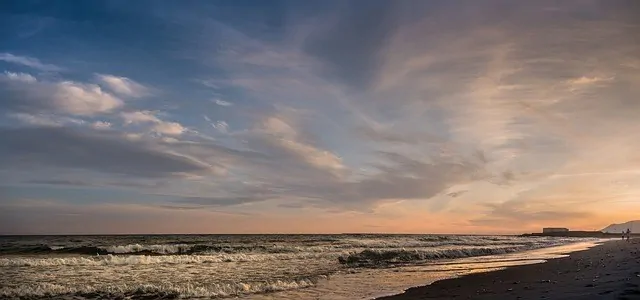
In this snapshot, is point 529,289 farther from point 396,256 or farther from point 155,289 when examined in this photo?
point 396,256

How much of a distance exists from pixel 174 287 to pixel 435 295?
924cm

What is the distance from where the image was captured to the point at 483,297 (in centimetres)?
1302

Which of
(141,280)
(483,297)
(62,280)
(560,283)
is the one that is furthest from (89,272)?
(560,283)

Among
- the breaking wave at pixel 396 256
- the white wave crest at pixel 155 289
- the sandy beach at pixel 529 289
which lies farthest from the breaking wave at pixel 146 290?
the breaking wave at pixel 396 256

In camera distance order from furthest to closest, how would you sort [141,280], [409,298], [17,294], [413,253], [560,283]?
1. [413,253]
2. [141,280]
3. [17,294]
4. [560,283]
5. [409,298]

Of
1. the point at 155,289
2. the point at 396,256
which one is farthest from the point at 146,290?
the point at 396,256

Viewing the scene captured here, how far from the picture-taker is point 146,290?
16.2 metres

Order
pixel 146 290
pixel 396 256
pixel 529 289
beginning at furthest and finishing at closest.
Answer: pixel 396 256
pixel 146 290
pixel 529 289

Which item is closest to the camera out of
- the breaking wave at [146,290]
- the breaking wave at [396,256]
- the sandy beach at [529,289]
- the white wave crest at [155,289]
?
the sandy beach at [529,289]

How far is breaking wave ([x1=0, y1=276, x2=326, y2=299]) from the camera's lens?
1563 cm

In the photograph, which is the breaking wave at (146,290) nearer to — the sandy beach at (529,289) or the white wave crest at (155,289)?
A: the white wave crest at (155,289)

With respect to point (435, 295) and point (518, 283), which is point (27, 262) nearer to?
point (435, 295)

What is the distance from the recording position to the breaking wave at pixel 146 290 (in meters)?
15.6

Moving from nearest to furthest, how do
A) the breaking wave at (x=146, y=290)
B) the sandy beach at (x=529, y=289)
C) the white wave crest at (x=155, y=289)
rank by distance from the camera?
the sandy beach at (x=529, y=289), the breaking wave at (x=146, y=290), the white wave crest at (x=155, y=289)
